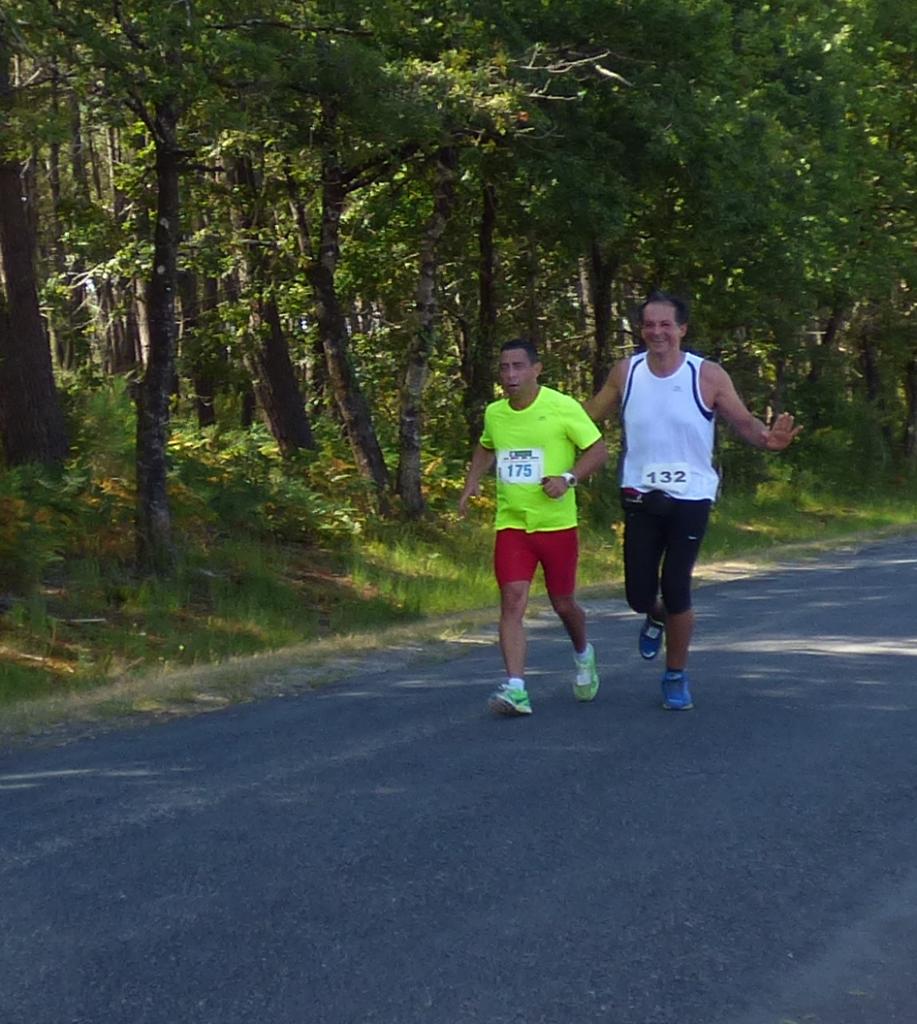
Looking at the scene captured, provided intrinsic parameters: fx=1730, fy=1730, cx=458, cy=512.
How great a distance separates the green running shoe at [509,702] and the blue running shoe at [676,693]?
0.74 meters

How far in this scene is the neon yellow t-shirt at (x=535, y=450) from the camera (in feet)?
29.1

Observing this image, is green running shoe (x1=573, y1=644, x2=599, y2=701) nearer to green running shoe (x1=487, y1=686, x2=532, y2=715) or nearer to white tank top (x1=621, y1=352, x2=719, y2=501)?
green running shoe (x1=487, y1=686, x2=532, y2=715)

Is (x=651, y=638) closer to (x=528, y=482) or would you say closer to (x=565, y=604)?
(x=565, y=604)

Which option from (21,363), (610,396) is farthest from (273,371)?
(610,396)

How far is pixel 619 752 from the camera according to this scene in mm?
7922

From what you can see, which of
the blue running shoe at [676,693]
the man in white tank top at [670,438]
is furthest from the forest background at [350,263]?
the man in white tank top at [670,438]

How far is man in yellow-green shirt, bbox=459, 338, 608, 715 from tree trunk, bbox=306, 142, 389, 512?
11.7 metres

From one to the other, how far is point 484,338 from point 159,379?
11053 millimetres

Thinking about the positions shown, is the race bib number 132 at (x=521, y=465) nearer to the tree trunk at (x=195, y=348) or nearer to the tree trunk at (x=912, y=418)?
the tree trunk at (x=195, y=348)

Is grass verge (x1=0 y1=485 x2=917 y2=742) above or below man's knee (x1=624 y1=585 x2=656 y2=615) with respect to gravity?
below

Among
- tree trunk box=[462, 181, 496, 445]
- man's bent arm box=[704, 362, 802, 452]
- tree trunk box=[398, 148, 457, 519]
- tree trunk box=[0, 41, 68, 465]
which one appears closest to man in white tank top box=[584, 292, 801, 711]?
man's bent arm box=[704, 362, 802, 452]

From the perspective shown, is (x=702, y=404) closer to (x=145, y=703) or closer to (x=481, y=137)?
(x=145, y=703)

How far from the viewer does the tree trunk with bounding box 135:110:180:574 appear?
1563cm

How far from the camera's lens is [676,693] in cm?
902
